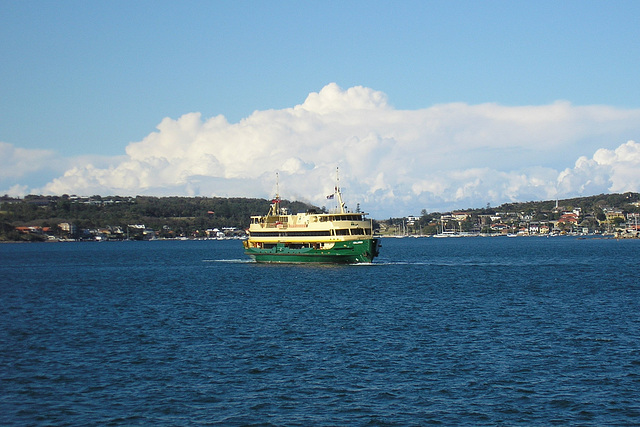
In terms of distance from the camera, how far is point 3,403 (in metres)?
27.7

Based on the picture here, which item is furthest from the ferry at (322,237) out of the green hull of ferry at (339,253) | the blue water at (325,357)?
the blue water at (325,357)

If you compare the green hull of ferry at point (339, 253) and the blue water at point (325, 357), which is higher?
the green hull of ferry at point (339, 253)

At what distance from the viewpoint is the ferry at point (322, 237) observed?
96062 millimetres

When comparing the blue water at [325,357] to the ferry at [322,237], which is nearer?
the blue water at [325,357]

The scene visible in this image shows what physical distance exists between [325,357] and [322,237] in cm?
6179

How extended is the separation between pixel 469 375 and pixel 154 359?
16.0 m

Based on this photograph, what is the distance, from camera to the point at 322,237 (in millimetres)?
97812

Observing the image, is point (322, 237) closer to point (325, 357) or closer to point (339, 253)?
point (339, 253)

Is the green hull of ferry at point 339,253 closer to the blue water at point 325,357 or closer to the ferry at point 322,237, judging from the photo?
the ferry at point 322,237

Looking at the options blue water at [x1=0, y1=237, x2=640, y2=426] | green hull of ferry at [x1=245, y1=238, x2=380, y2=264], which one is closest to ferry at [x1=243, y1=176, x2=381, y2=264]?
green hull of ferry at [x1=245, y1=238, x2=380, y2=264]

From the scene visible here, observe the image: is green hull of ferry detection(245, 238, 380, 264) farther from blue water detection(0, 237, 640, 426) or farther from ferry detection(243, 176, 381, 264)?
blue water detection(0, 237, 640, 426)

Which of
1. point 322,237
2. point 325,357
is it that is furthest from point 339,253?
point 325,357

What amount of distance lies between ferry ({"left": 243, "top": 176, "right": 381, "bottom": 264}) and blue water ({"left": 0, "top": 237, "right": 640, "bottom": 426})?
86.5 ft

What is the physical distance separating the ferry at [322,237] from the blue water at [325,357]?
86.5 ft
